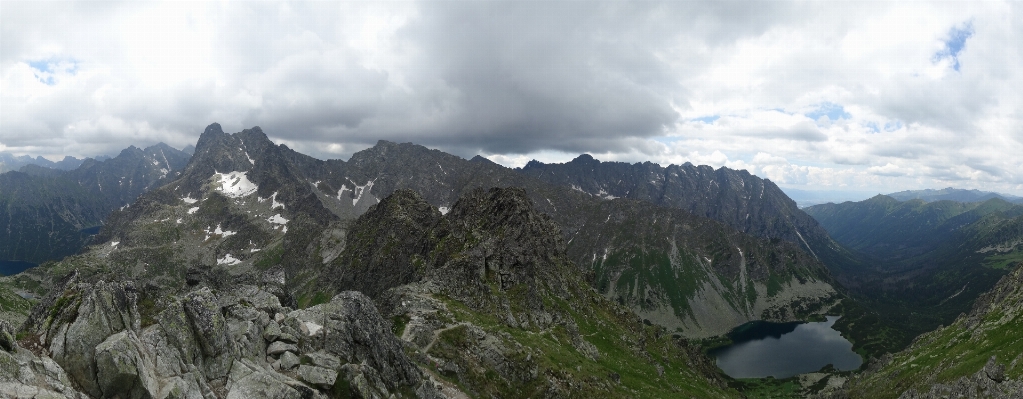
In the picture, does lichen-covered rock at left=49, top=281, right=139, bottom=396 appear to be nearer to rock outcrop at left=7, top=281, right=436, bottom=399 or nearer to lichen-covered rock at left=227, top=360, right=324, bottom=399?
rock outcrop at left=7, top=281, right=436, bottom=399

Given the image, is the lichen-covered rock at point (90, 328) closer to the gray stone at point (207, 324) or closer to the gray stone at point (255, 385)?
the gray stone at point (207, 324)

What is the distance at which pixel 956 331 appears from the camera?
139 m

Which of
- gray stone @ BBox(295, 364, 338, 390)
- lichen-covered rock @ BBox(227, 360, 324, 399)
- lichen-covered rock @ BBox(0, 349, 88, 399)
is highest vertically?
lichen-covered rock @ BBox(0, 349, 88, 399)

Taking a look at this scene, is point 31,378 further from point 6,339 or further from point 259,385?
point 259,385

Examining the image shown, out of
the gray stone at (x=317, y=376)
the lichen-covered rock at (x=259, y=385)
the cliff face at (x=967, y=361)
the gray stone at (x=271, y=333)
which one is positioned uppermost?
the gray stone at (x=271, y=333)

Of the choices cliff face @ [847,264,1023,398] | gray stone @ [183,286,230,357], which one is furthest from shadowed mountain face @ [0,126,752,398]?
cliff face @ [847,264,1023,398]

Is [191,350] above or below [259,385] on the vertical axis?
above

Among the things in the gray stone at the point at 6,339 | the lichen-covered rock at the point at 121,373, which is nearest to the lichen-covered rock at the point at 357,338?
the lichen-covered rock at the point at 121,373

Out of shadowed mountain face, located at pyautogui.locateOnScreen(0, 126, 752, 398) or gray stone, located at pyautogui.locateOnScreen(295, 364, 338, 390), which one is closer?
shadowed mountain face, located at pyautogui.locateOnScreen(0, 126, 752, 398)

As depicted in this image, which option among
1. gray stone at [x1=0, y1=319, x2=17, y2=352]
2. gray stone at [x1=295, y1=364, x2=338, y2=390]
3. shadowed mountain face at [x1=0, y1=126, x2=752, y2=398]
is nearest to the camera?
gray stone at [x1=0, y1=319, x2=17, y2=352]

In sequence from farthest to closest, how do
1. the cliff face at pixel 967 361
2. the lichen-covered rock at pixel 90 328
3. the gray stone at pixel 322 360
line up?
the cliff face at pixel 967 361 → the gray stone at pixel 322 360 → the lichen-covered rock at pixel 90 328

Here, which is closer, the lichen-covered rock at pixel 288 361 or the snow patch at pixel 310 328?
the lichen-covered rock at pixel 288 361

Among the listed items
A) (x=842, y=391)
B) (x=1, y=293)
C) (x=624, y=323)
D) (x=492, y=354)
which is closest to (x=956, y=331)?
(x=842, y=391)

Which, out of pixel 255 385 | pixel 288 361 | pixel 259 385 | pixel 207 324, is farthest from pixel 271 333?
pixel 255 385
